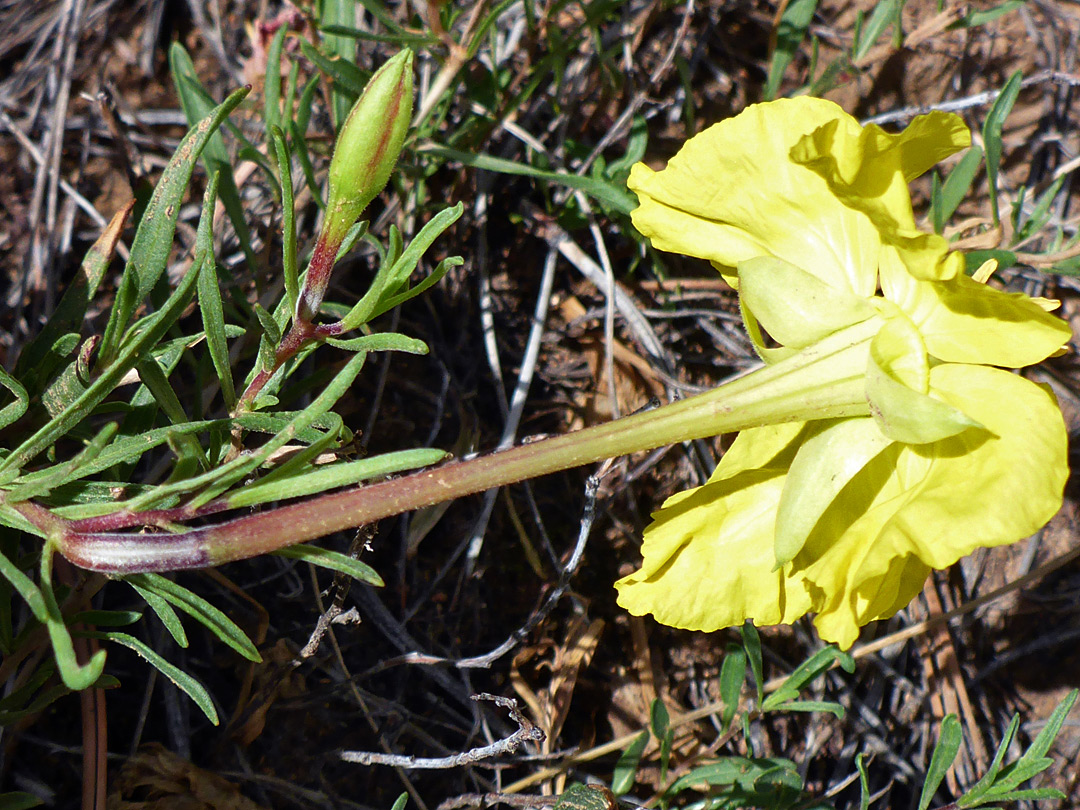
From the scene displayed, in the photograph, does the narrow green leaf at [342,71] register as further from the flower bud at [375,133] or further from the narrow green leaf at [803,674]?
the narrow green leaf at [803,674]

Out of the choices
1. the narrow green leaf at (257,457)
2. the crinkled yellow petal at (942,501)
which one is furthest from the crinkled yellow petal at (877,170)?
the narrow green leaf at (257,457)

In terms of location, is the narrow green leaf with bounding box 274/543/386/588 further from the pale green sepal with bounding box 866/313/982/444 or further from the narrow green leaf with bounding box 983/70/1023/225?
the narrow green leaf with bounding box 983/70/1023/225

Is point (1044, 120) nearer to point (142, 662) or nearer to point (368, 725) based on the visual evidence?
point (368, 725)

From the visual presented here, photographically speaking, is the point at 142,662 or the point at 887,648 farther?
the point at 887,648

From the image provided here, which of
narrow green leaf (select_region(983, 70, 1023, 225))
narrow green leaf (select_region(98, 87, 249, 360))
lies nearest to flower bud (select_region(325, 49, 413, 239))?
narrow green leaf (select_region(98, 87, 249, 360))

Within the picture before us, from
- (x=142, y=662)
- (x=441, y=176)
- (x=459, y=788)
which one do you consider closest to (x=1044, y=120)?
(x=441, y=176)

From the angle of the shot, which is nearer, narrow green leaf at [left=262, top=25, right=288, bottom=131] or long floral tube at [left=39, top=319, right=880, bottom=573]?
long floral tube at [left=39, top=319, right=880, bottom=573]
